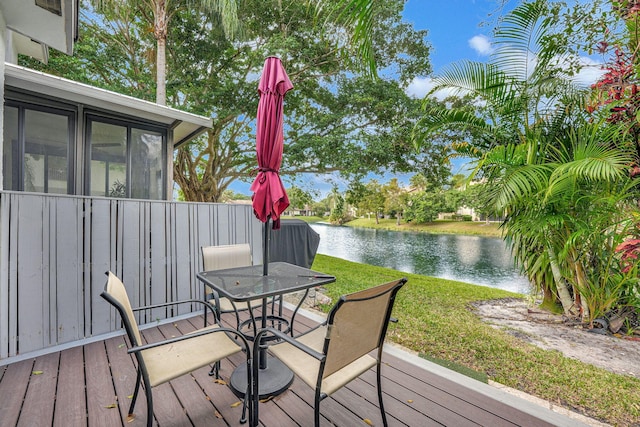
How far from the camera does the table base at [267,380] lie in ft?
6.60

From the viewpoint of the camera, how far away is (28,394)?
1.97 m

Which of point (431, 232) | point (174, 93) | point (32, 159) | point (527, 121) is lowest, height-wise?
point (431, 232)

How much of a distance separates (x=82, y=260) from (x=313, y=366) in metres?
2.54

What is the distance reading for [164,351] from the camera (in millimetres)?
1776

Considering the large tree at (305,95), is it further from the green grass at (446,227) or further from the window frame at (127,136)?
the green grass at (446,227)

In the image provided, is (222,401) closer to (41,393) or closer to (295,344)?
(295,344)

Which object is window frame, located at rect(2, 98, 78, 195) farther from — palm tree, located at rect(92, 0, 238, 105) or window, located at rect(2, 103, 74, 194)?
palm tree, located at rect(92, 0, 238, 105)

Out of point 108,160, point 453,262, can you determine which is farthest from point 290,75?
point 453,262

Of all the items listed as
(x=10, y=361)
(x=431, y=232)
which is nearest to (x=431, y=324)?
(x=10, y=361)

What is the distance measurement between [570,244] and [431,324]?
1957mm

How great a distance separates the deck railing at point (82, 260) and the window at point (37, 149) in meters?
2.42

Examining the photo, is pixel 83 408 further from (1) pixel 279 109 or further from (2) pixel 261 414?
(1) pixel 279 109

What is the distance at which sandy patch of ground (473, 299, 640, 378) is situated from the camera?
9.75 feet

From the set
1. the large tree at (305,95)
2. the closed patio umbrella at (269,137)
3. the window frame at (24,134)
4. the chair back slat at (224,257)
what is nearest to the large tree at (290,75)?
the large tree at (305,95)
